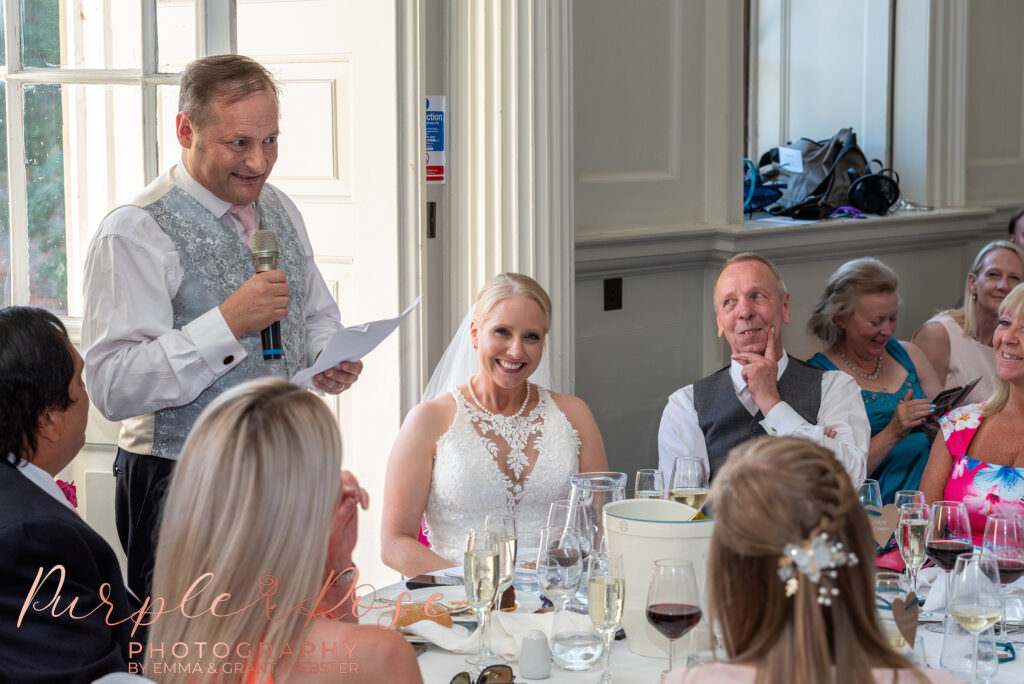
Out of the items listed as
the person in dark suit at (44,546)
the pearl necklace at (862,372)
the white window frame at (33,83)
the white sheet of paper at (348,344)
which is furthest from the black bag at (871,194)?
the person in dark suit at (44,546)

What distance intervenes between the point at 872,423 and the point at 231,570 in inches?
98.0

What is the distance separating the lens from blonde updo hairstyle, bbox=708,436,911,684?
Result: 1.20 meters

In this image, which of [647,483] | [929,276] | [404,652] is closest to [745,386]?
[647,483]

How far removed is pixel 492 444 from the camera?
270cm

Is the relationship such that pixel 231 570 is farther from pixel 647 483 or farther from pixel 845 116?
pixel 845 116

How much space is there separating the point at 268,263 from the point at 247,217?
20cm

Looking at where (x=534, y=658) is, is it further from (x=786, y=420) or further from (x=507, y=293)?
(x=786, y=420)

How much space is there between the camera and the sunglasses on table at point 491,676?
62.7 inches

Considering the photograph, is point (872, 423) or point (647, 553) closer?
point (647, 553)

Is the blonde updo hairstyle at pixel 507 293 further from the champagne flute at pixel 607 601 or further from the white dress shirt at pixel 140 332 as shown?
the champagne flute at pixel 607 601

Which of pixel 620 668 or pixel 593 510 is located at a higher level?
pixel 593 510

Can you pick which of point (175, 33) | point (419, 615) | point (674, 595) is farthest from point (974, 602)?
point (175, 33)

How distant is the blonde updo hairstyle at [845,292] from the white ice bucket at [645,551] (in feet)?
6.11

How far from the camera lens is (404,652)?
4.64 feet
